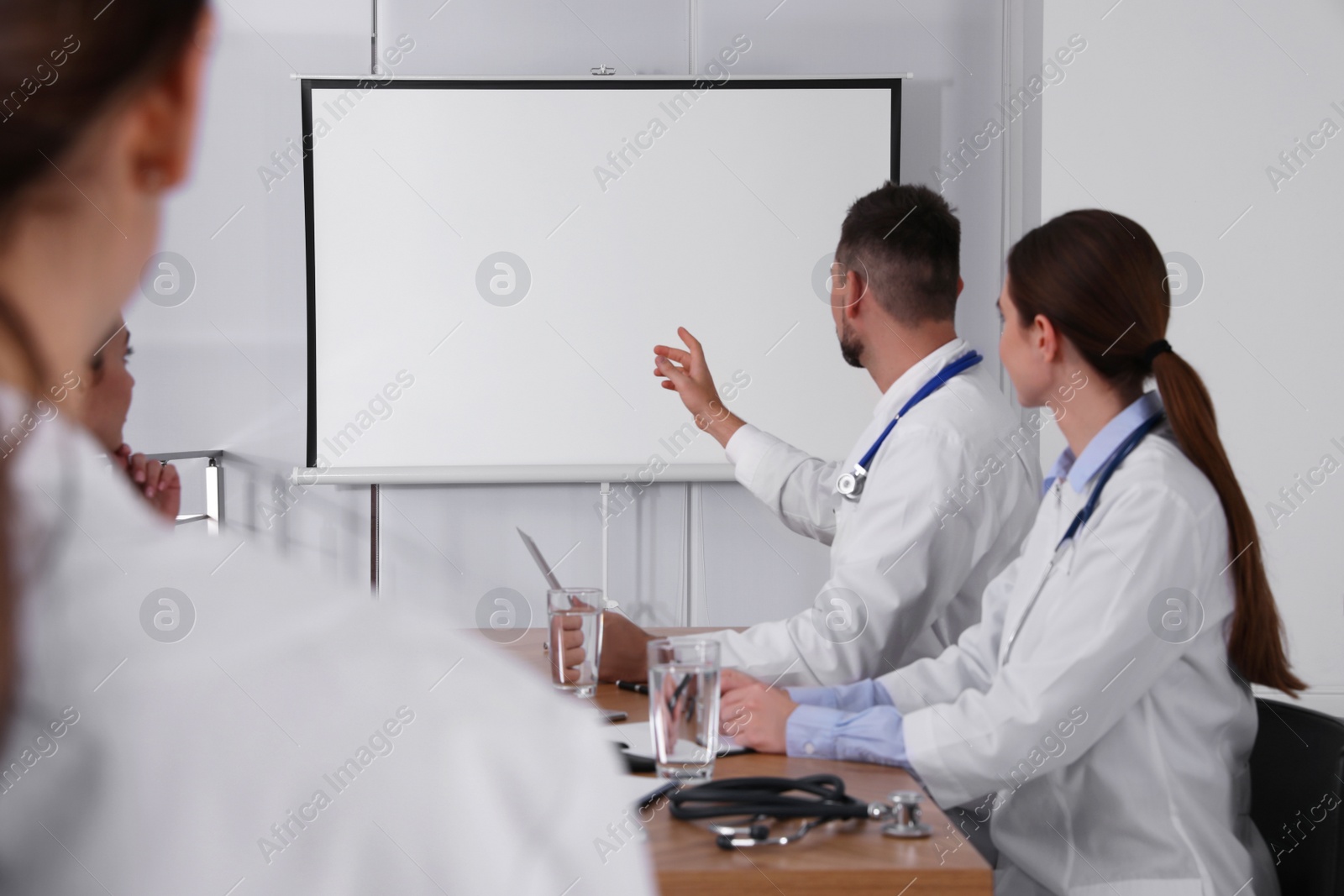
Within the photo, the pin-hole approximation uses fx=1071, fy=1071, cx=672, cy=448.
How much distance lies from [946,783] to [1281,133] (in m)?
2.74

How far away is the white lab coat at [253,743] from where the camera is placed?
0.21 metres

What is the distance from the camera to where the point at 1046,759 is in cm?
118

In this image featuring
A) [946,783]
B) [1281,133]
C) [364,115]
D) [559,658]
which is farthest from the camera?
[364,115]

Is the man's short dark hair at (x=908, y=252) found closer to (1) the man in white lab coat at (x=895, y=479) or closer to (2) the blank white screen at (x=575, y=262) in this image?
(1) the man in white lab coat at (x=895, y=479)

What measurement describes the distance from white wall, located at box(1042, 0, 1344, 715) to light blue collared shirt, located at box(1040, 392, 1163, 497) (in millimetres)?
2040

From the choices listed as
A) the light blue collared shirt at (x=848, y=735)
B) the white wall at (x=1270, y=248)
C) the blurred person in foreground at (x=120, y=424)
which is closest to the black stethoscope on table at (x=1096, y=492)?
the light blue collared shirt at (x=848, y=735)

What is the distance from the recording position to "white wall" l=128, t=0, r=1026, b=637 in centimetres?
352

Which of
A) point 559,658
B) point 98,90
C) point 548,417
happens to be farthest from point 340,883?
point 548,417

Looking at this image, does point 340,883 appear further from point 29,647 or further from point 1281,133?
point 1281,133

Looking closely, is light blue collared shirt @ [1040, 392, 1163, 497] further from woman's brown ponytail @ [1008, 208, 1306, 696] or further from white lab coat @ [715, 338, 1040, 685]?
white lab coat @ [715, 338, 1040, 685]

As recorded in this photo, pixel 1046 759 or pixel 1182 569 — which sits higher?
pixel 1182 569

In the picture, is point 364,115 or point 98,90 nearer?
point 98,90

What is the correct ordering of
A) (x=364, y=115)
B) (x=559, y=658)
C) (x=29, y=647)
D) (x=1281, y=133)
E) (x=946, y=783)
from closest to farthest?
(x=29, y=647), (x=946, y=783), (x=559, y=658), (x=1281, y=133), (x=364, y=115)

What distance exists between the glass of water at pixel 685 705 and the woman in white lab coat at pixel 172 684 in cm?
81
